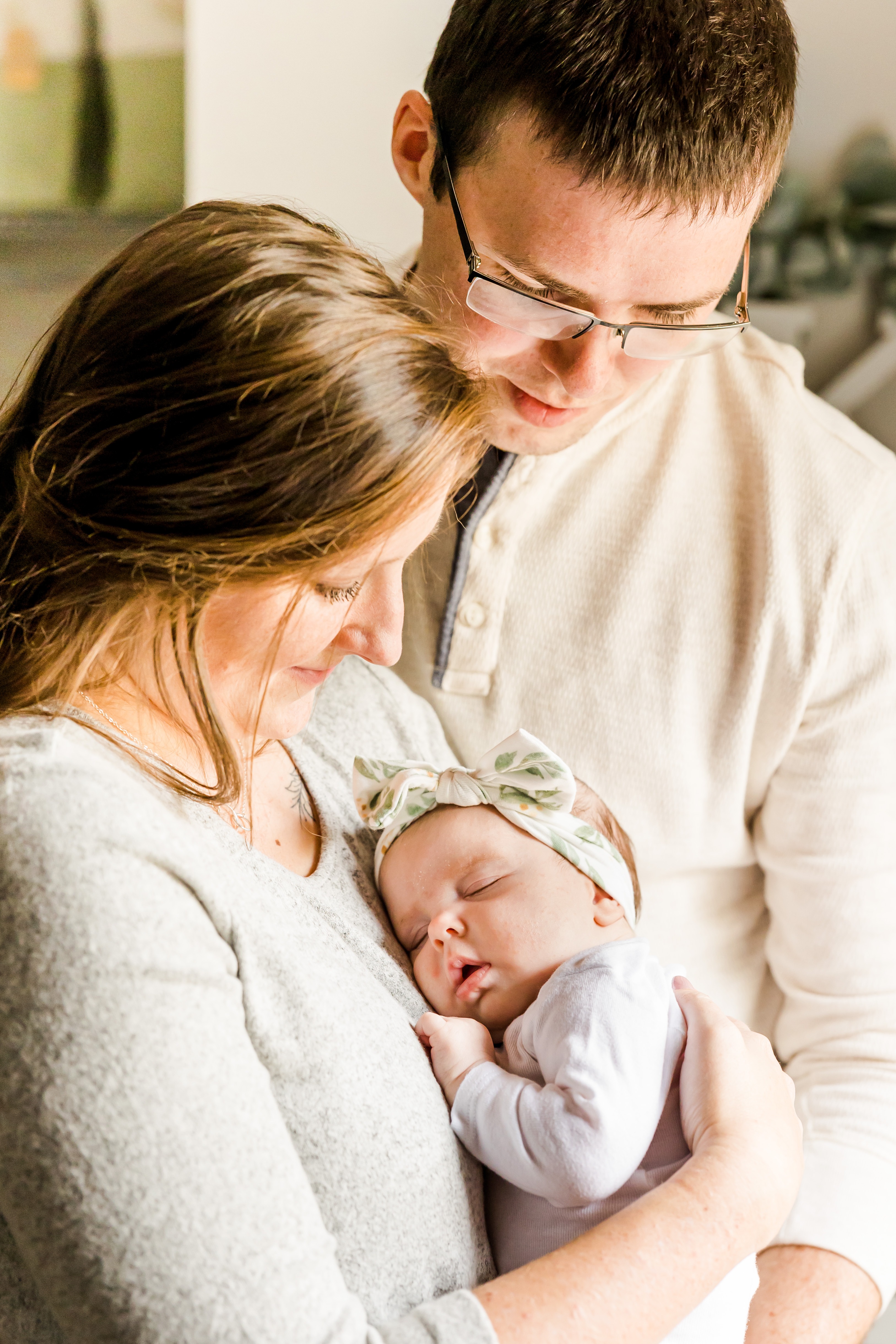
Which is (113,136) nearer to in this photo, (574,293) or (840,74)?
(574,293)

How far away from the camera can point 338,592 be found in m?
0.97

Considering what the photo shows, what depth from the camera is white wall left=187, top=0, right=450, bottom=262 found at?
1881 millimetres

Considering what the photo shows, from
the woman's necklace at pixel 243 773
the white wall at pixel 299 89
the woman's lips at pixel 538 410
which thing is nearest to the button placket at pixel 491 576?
the woman's lips at pixel 538 410

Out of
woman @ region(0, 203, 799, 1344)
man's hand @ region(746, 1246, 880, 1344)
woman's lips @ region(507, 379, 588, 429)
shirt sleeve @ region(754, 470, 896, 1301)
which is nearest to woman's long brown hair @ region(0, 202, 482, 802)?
woman @ region(0, 203, 799, 1344)

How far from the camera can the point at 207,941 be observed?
822 mm

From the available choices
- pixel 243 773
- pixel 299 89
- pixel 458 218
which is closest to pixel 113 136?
pixel 299 89


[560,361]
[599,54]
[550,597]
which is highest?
[599,54]

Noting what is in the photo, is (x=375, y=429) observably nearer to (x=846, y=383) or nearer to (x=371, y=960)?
(x=371, y=960)

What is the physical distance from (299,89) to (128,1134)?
177 cm

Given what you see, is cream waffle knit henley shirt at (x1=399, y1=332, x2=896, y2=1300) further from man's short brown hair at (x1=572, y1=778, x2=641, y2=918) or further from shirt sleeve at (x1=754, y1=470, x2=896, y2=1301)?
man's short brown hair at (x1=572, y1=778, x2=641, y2=918)

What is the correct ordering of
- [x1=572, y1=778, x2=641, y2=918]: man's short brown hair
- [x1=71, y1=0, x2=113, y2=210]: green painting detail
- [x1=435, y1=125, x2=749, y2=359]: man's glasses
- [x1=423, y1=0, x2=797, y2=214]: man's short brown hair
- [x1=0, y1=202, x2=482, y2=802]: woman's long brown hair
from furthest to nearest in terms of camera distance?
[x1=71, y1=0, x2=113, y2=210]: green painting detail
[x1=572, y1=778, x2=641, y2=918]: man's short brown hair
[x1=435, y1=125, x2=749, y2=359]: man's glasses
[x1=423, y1=0, x2=797, y2=214]: man's short brown hair
[x1=0, y1=202, x2=482, y2=802]: woman's long brown hair

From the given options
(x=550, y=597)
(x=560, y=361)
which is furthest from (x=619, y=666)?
(x=560, y=361)

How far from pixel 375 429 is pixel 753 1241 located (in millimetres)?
755

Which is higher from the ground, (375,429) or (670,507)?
(375,429)
